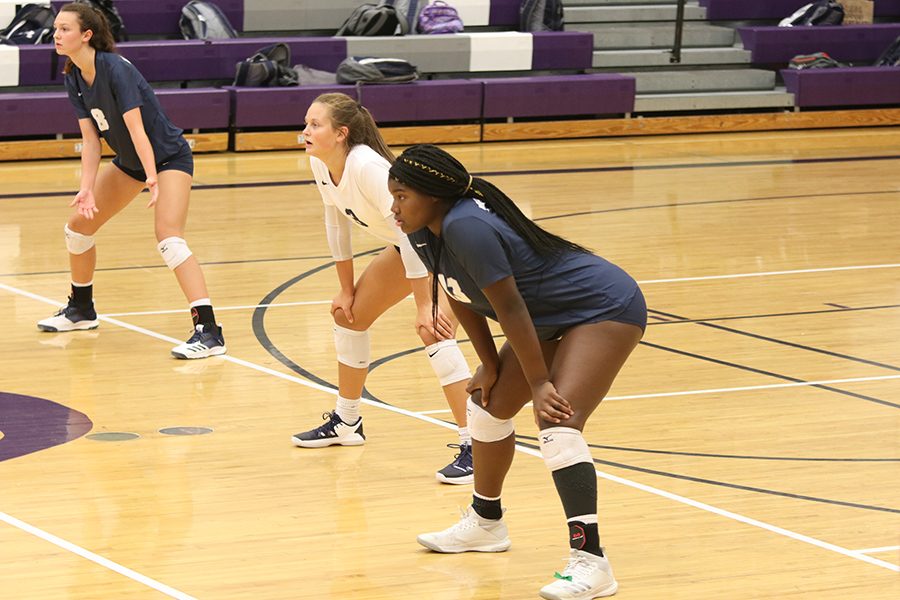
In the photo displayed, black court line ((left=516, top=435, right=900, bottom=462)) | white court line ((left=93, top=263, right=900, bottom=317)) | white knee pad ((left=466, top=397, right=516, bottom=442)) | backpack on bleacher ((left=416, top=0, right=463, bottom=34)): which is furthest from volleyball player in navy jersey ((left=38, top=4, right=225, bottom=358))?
backpack on bleacher ((left=416, top=0, right=463, bottom=34))

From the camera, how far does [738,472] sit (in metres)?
4.73

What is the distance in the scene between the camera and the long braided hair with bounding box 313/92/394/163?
457cm

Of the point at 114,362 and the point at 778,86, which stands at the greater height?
the point at 778,86

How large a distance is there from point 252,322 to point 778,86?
28.7 ft

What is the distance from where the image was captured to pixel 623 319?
3627mm

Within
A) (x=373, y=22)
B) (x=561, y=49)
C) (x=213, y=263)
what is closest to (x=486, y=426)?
(x=213, y=263)

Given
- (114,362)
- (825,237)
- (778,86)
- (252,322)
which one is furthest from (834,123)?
(114,362)

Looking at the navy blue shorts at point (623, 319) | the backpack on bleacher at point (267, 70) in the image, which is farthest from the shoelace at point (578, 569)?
the backpack on bleacher at point (267, 70)

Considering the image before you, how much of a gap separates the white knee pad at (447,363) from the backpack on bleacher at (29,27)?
8223 mm

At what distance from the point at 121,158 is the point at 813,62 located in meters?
9.16

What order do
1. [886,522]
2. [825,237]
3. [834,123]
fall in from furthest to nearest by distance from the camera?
[834,123] → [825,237] → [886,522]

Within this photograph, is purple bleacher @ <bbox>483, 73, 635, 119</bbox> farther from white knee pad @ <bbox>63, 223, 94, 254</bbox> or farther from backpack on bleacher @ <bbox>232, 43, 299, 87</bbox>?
white knee pad @ <bbox>63, 223, 94, 254</bbox>

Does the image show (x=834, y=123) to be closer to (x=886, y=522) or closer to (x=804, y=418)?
(x=804, y=418)

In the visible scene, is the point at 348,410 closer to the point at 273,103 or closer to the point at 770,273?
the point at 770,273
